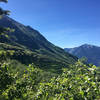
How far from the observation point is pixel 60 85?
603 centimetres

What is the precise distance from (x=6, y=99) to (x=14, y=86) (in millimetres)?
918

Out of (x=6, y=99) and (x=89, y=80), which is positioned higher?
(x=89, y=80)

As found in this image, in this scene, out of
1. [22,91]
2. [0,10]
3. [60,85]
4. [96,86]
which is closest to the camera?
[96,86]

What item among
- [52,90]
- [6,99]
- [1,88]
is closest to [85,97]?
[52,90]

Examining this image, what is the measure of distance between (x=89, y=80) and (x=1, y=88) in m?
5.74

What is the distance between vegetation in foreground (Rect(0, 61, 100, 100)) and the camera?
4684 mm

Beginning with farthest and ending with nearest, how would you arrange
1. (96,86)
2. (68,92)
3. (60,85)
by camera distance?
(60,85) < (68,92) < (96,86)

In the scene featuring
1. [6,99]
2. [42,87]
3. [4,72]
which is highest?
[4,72]

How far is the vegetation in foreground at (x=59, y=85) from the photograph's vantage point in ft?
15.4

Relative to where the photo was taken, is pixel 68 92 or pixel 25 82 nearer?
pixel 68 92

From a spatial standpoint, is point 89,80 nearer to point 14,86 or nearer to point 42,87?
point 42,87

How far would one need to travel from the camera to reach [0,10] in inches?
508

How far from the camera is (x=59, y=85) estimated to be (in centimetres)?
625

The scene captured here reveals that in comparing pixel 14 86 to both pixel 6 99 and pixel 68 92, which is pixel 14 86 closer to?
pixel 6 99
